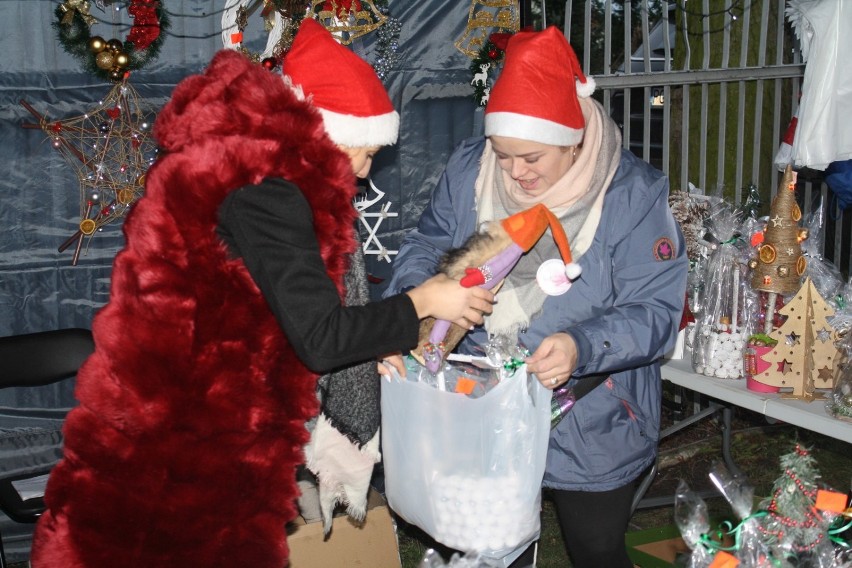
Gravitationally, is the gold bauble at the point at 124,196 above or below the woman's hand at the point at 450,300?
above

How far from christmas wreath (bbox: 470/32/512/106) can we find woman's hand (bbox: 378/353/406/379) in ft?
6.37

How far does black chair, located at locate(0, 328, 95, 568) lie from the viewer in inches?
107

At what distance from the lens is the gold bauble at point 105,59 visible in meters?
3.18

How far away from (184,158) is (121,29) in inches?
76.0

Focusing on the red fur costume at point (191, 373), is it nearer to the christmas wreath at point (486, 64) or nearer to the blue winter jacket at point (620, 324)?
the blue winter jacket at point (620, 324)

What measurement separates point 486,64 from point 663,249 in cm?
187

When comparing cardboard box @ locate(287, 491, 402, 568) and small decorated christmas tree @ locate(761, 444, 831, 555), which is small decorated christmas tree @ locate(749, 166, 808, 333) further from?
cardboard box @ locate(287, 491, 402, 568)

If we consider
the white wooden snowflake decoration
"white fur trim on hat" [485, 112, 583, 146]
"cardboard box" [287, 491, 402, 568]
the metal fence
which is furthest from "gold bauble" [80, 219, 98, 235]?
the metal fence

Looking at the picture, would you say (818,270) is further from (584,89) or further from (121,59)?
(121,59)

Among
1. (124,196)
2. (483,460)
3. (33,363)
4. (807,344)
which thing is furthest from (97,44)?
(807,344)

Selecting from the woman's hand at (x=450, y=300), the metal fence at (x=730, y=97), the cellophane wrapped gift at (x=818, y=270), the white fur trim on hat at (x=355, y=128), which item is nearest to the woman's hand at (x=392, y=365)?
the woman's hand at (x=450, y=300)

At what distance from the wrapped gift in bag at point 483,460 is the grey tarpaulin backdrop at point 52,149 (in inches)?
76.3

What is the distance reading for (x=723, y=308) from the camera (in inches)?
111

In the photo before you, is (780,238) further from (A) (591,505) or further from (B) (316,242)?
(B) (316,242)
